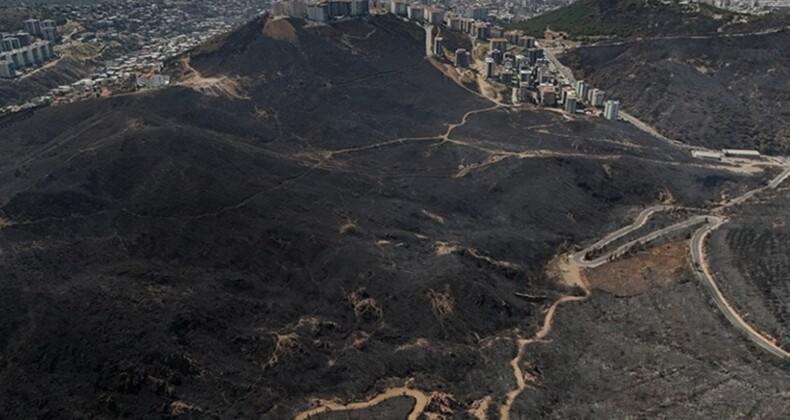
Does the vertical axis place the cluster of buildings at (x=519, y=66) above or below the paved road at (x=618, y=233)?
above

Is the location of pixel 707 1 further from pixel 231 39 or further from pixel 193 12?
pixel 193 12

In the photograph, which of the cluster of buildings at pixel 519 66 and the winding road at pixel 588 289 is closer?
Result: the winding road at pixel 588 289

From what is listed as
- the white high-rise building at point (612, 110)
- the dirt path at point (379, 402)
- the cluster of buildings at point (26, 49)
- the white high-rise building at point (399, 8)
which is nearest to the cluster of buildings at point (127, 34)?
the cluster of buildings at point (26, 49)

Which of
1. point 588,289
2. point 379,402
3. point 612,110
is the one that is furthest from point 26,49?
point 588,289

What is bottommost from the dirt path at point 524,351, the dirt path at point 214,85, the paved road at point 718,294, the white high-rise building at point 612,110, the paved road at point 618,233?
the dirt path at point 524,351

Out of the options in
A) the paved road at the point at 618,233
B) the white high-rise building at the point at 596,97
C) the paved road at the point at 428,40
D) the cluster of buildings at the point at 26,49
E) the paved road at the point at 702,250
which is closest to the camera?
the paved road at the point at 702,250

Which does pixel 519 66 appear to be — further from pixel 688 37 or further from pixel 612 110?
pixel 688 37

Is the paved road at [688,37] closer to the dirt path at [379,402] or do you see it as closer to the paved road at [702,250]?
the paved road at [702,250]
